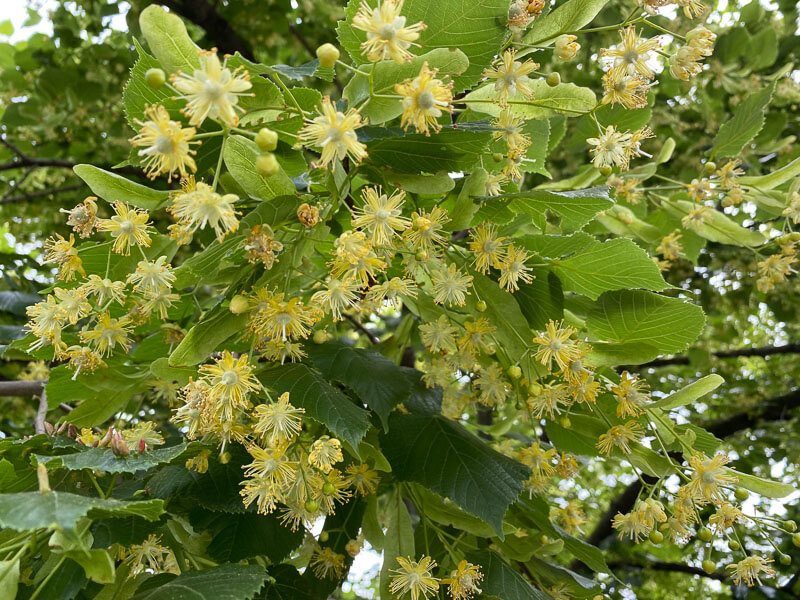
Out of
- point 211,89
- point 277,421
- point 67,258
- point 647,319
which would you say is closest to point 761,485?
point 647,319

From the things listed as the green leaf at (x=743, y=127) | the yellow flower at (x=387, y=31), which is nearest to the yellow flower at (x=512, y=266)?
the yellow flower at (x=387, y=31)

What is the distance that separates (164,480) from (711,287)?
2461mm

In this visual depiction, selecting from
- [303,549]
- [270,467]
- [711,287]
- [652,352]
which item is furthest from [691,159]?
[270,467]

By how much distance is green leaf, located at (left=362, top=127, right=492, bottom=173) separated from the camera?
3.11ft

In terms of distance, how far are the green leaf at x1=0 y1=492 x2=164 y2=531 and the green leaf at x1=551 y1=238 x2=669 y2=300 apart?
0.69 meters

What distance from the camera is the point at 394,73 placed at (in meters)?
0.88

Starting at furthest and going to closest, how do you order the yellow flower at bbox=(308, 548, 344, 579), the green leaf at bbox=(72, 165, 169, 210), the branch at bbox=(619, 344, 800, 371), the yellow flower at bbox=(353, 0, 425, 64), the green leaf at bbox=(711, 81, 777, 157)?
the branch at bbox=(619, 344, 800, 371)
the green leaf at bbox=(711, 81, 777, 157)
the yellow flower at bbox=(308, 548, 344, 579)
the green leaf at bbox=(72, 165, 169, 210)
the yellow flower at bbox=(353, 0, 425, 64)

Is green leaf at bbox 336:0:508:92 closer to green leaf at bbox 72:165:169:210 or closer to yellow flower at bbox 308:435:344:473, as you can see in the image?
green leaf at bbox 72:165:169:210

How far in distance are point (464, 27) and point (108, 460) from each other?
29.8 inches

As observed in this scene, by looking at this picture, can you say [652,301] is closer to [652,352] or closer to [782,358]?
[652,352]

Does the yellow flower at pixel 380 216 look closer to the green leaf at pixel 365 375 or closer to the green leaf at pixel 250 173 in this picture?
the green leaf at pixel 250 173

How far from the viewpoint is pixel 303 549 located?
4.46 feet

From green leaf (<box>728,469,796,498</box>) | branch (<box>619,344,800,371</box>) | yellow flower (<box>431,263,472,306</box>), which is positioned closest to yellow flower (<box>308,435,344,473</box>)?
yellow flower (<box>431,263,472,306</box>)

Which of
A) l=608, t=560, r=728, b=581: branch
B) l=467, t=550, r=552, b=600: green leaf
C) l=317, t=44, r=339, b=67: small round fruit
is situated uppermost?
l=317, t=44, r=339, b=67: small round fruit
